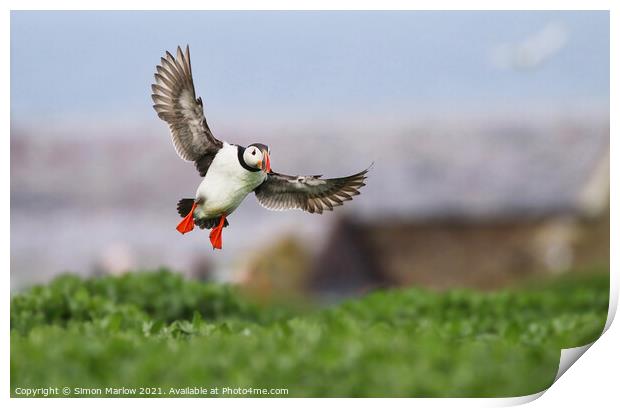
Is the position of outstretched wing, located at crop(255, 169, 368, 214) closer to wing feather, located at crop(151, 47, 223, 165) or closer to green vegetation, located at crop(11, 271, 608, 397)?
wing feather, located at crop(151, 47, 223, 165)

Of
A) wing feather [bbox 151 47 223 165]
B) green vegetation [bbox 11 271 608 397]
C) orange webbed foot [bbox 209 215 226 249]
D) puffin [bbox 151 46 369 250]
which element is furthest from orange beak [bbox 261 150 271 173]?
green vegetation [bbox 11 271 608 397]

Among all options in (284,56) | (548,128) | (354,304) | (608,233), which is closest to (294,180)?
(284,56)

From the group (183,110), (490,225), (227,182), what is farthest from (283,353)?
(490,225)

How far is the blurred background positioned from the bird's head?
0.33ft

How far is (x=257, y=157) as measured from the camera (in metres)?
4.20

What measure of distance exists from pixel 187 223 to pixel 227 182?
1.09 feet

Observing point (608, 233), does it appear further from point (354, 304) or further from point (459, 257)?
point (354, 304)

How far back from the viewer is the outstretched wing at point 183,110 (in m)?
4.25

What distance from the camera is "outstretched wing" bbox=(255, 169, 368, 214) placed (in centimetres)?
429

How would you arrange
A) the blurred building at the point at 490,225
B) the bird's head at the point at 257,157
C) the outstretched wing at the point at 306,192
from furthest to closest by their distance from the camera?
the blurred building at the point at 490,225
the outstretched wing at the point at 306,192
the bird's head at the point at 257,157

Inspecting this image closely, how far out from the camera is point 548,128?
15.0 feet

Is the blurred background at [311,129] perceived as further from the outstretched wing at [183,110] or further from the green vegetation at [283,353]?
the green vegetation at [283,353]

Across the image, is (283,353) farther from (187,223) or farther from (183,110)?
(183,110)

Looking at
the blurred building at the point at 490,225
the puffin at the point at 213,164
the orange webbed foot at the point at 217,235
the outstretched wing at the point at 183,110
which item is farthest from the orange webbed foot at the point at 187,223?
the blurred building at the point at 490,225
